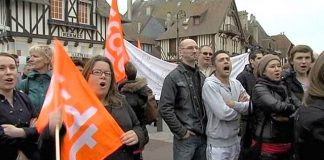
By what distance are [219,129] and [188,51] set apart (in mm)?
973

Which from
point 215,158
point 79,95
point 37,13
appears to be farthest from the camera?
point 37,13

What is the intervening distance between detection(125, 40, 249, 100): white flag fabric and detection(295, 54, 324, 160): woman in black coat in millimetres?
6169

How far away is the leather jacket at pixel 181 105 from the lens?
4824 mm

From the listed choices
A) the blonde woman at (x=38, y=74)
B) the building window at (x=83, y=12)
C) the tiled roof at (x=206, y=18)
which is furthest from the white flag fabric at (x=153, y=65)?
the tiled roof at (x=206, y=18)

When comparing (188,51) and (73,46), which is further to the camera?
(73,46)

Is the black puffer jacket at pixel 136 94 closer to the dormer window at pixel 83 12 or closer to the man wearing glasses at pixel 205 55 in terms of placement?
the man wearing glasses at pixel 205 55

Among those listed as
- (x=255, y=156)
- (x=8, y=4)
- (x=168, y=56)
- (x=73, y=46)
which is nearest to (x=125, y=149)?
(x=255, y=156)

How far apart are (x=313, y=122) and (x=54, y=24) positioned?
2071 centimetres

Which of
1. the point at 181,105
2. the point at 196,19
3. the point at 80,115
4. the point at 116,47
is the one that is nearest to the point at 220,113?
the point at 181,105

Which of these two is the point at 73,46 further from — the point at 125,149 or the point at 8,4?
the point at 125,149

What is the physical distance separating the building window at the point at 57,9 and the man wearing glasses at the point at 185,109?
722 inches

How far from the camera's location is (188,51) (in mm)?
5000

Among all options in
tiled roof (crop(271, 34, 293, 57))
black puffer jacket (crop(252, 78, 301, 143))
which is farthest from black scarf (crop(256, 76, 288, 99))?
tiled roof (crop(271, 34, 293, 57))

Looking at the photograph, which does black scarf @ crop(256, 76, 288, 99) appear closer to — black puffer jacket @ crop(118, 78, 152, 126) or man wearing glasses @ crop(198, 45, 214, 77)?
man wearing glasses @ crop(198, 45, 214, 77)
